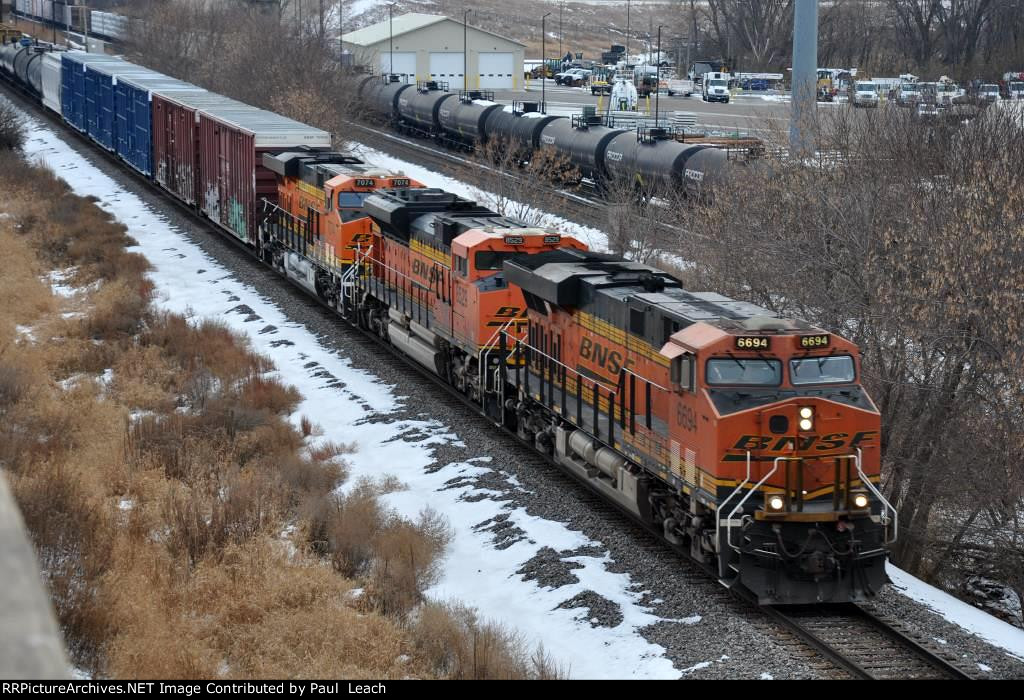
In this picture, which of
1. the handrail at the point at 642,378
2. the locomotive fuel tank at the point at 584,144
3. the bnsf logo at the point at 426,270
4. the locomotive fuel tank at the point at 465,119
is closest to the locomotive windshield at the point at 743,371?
the handrail at the point at 642,378

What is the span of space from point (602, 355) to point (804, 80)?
16.5 metres

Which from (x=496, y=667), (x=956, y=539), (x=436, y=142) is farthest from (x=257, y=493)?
(x=436, y=142)

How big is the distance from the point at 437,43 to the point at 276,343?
93.2 meters

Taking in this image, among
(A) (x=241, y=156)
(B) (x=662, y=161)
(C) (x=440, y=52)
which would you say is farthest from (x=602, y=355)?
(C) (x=440, y=52)

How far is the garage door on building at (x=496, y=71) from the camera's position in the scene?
121 metres

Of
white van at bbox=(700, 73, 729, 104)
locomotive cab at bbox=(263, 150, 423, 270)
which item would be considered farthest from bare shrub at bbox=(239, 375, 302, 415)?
white van at bbox=(700, 73, 729, 104)

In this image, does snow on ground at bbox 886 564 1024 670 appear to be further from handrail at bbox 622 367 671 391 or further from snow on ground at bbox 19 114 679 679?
handrail at bbox 622 367 671 391

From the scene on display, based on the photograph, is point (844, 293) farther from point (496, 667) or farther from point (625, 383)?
point (496, 667)

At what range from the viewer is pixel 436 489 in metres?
18.8

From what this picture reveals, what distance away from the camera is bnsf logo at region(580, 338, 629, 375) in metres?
17.0

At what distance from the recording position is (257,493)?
691 inches

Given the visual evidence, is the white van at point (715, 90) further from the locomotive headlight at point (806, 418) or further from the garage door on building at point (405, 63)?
the locomotive headlight at point (806, 418)

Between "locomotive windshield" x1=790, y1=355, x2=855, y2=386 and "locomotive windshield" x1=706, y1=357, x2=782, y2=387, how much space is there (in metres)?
0.23

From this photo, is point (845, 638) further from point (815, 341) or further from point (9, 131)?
point (9, 131)
